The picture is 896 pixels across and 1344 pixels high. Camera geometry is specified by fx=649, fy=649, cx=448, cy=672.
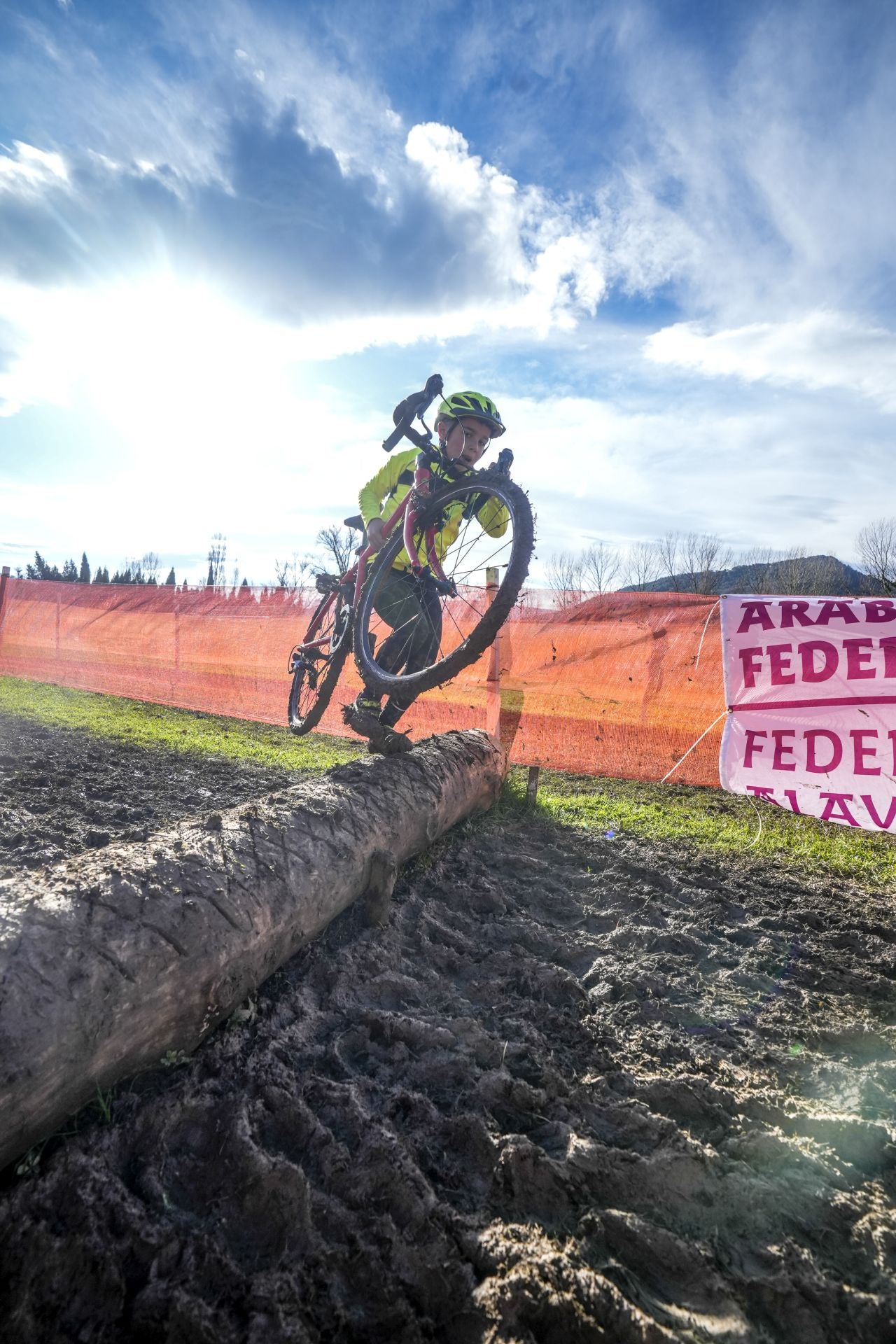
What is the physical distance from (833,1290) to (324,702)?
4.21m

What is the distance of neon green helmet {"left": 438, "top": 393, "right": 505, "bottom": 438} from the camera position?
368 centimetres

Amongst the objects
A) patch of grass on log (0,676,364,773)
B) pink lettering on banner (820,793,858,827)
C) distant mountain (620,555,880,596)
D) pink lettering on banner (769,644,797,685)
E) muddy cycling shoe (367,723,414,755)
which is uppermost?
distant mountain (620,555,880,596)

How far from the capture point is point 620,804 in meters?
5.03

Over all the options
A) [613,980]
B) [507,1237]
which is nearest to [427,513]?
[613,980]

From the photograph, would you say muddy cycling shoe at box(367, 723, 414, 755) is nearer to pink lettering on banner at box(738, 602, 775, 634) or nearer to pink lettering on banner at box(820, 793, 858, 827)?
pink lettering on banner at box(738, 602, 775, 634)

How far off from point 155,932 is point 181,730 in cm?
567

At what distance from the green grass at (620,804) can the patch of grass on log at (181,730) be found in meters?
0.02

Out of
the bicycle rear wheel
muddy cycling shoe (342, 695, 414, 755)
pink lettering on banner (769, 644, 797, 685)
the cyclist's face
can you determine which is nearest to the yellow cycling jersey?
the cyclist's face

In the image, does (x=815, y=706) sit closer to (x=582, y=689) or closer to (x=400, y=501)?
(x=582, y=689)

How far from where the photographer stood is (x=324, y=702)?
4.95 m

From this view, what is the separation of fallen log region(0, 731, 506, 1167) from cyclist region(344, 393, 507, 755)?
1132 mm

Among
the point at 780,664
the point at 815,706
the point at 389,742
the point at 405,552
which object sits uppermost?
the point at 405,552

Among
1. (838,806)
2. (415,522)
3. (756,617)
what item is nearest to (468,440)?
(415,522)

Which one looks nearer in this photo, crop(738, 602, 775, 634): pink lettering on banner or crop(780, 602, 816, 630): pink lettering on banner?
crop(780, 602, 816, 630): pink lettering on banner
